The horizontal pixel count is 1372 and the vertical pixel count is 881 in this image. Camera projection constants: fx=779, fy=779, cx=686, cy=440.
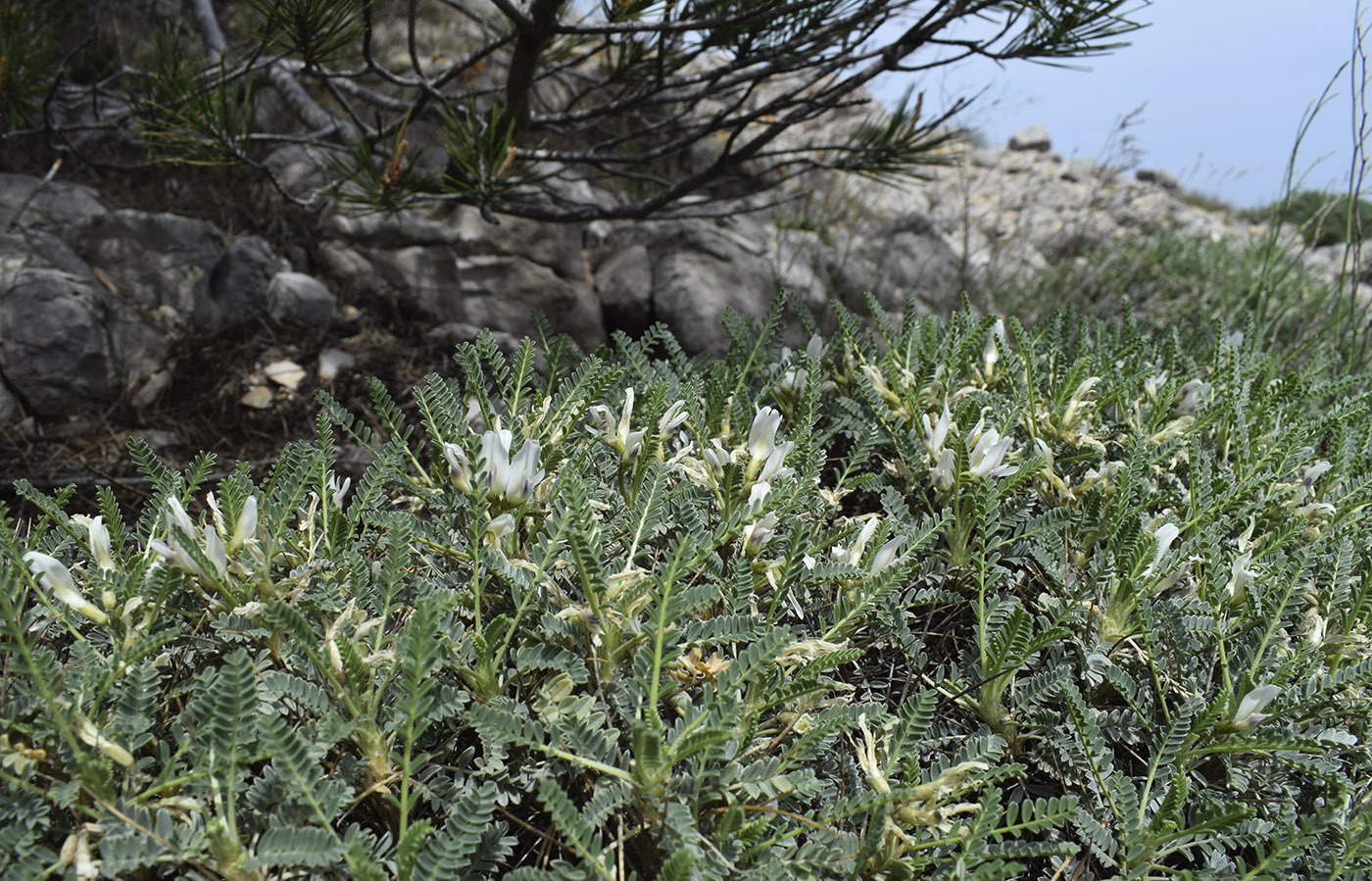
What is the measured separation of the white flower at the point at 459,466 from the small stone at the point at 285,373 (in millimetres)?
2496

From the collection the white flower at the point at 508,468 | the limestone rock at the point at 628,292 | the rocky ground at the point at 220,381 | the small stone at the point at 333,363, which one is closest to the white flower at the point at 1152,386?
the white flower at the point at 508,468

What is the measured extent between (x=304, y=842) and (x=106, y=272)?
3606 mm

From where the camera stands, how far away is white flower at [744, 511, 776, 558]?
1105 millimetres

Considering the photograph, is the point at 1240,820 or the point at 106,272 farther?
the point at 106,272

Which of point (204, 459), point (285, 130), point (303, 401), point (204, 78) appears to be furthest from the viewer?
point (285, 130)

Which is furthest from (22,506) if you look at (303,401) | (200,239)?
(200,239)

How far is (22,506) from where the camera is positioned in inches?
98.6

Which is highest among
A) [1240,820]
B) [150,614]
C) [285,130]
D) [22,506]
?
[285,130]

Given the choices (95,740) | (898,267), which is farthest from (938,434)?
(898,267)

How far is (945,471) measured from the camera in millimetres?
1323

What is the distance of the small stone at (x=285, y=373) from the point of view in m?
3.28

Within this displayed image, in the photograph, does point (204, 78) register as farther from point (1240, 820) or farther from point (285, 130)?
point (1240, 820)

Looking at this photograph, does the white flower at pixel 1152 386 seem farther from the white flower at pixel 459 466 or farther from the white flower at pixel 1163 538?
the white flower at pixel 459 466

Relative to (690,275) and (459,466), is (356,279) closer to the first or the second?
(690,275)
